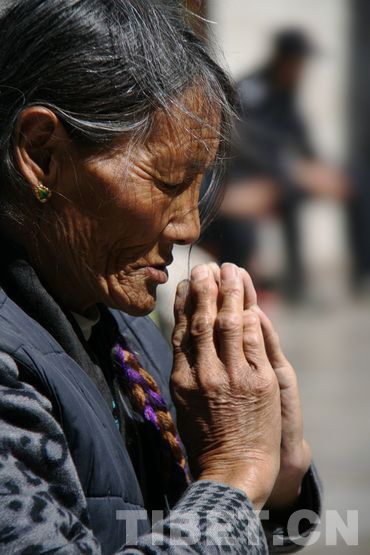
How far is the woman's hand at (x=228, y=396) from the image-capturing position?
77.9 inches

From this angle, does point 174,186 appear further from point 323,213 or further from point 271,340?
point 323,213

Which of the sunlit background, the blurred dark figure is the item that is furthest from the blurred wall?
the blurred dark figure

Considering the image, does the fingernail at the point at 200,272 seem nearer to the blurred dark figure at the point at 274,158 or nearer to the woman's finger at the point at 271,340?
the woman's finger at the point at 271,340

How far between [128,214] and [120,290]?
168 millimetres

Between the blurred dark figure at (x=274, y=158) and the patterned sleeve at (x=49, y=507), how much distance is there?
14.9ft

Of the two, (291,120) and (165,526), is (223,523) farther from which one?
(291,120)

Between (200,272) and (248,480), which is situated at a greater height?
(200,272)

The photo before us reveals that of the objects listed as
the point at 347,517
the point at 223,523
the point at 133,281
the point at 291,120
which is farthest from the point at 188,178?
the point at 291,120

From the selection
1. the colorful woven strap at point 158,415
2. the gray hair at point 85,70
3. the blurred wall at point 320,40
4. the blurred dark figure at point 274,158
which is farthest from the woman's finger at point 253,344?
the blurred wall at point 320,40

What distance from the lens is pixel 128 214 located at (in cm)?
196

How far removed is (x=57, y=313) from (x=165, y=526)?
0.44m

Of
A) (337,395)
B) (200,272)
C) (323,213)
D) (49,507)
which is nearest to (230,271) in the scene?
(200,272)

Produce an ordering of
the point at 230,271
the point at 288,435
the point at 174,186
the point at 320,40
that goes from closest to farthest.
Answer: the point at 174,186 < the point at 230,271 < the point at 288,435 < the point at 320,40

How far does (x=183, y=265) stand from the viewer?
10.9 ft
